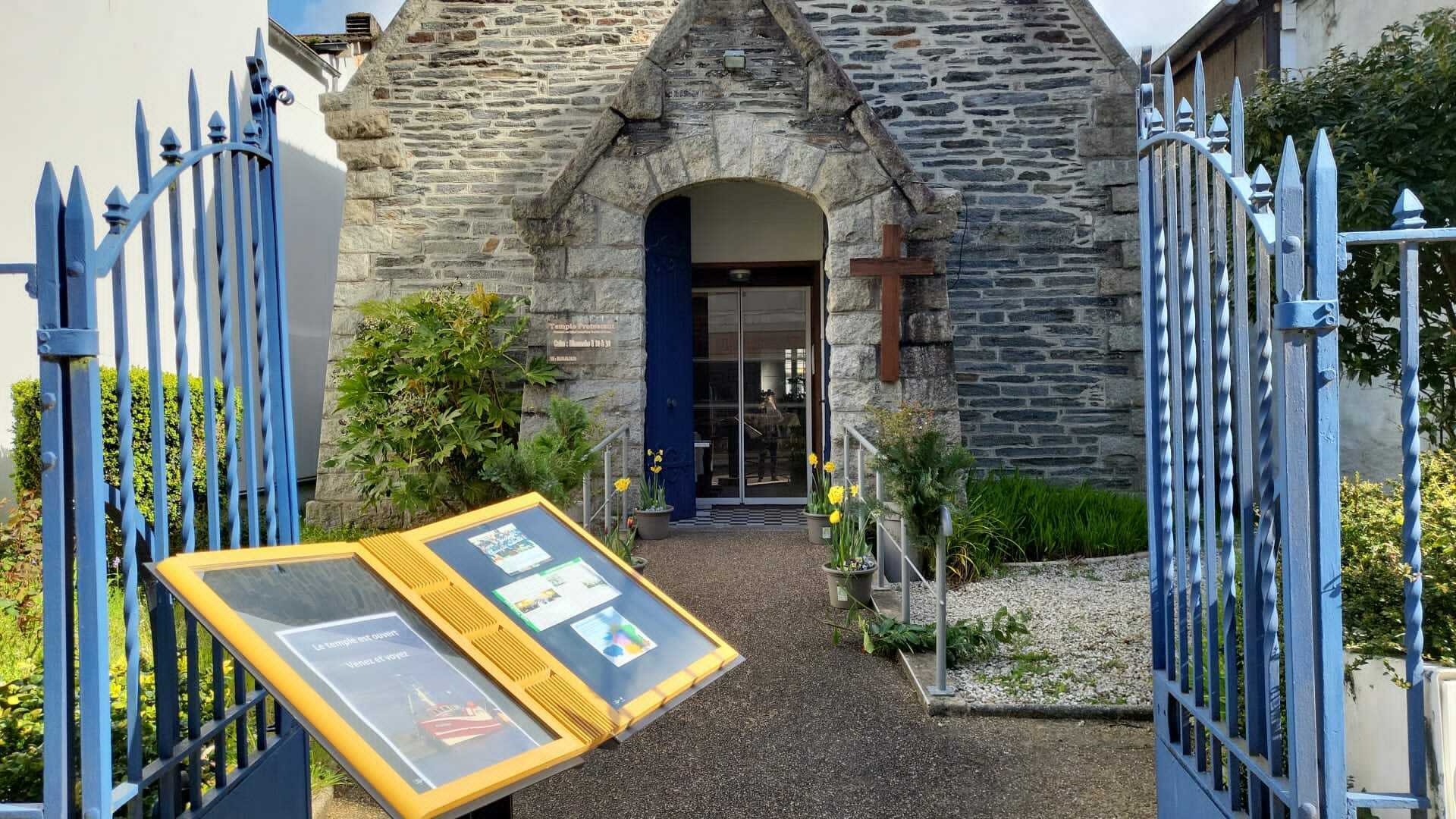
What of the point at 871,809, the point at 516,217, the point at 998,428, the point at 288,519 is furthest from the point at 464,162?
the point at 871,809

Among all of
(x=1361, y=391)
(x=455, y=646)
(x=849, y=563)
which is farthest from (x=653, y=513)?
(x=1361, y=391)

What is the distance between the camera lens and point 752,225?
28.8 ft

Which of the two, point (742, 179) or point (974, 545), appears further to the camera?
point (742, 179)

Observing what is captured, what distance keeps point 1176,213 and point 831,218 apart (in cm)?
415

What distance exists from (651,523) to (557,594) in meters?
4.89

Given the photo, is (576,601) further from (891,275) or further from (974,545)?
(891,275)

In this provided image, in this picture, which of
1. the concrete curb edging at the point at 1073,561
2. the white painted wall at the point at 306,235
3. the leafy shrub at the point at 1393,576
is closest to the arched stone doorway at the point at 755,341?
the concrete curb edging at the point at 1073,561

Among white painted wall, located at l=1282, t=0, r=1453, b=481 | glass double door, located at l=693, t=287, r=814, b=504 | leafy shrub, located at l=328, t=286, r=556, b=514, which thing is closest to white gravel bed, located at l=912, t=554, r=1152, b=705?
glass double door, located at l=693, t=287, r=814, b=504

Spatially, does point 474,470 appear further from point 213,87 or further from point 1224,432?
point 1224,432

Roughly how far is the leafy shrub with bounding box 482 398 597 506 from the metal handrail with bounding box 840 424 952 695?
164 cm

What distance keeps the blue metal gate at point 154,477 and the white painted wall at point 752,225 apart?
6248mm

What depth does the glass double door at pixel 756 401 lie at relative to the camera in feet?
29.3

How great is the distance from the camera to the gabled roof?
252 inches

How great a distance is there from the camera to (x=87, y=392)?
1.63m
